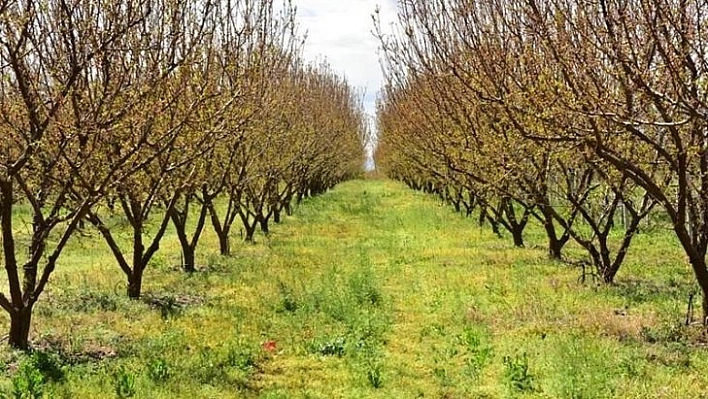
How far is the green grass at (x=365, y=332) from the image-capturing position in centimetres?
754

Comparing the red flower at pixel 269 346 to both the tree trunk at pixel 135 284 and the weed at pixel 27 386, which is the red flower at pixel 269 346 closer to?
the weed at pixel 27 386

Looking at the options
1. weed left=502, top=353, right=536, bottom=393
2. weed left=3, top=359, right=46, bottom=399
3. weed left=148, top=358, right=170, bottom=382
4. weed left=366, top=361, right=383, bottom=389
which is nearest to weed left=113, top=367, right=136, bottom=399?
weed left=148, top=358, right=170, bottom=382

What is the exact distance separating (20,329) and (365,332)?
401cm

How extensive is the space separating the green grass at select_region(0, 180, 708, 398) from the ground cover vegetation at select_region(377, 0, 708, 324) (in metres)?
1.33

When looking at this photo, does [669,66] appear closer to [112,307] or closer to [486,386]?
[486,386]

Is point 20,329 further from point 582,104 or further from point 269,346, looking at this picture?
point 582,104

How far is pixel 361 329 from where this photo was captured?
10109 mm

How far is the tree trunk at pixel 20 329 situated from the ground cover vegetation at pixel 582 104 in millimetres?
5628

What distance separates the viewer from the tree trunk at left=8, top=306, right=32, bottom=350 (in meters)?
8.56

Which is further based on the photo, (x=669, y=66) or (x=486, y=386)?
(x=486, y=386)

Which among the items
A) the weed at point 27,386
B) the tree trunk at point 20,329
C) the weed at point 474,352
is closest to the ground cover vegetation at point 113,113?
the tree trunk at point 20,329

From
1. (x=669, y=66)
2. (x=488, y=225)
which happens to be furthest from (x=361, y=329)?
(x=488, y=225)

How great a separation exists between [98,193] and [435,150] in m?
10.3

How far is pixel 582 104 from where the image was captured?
789 cm
